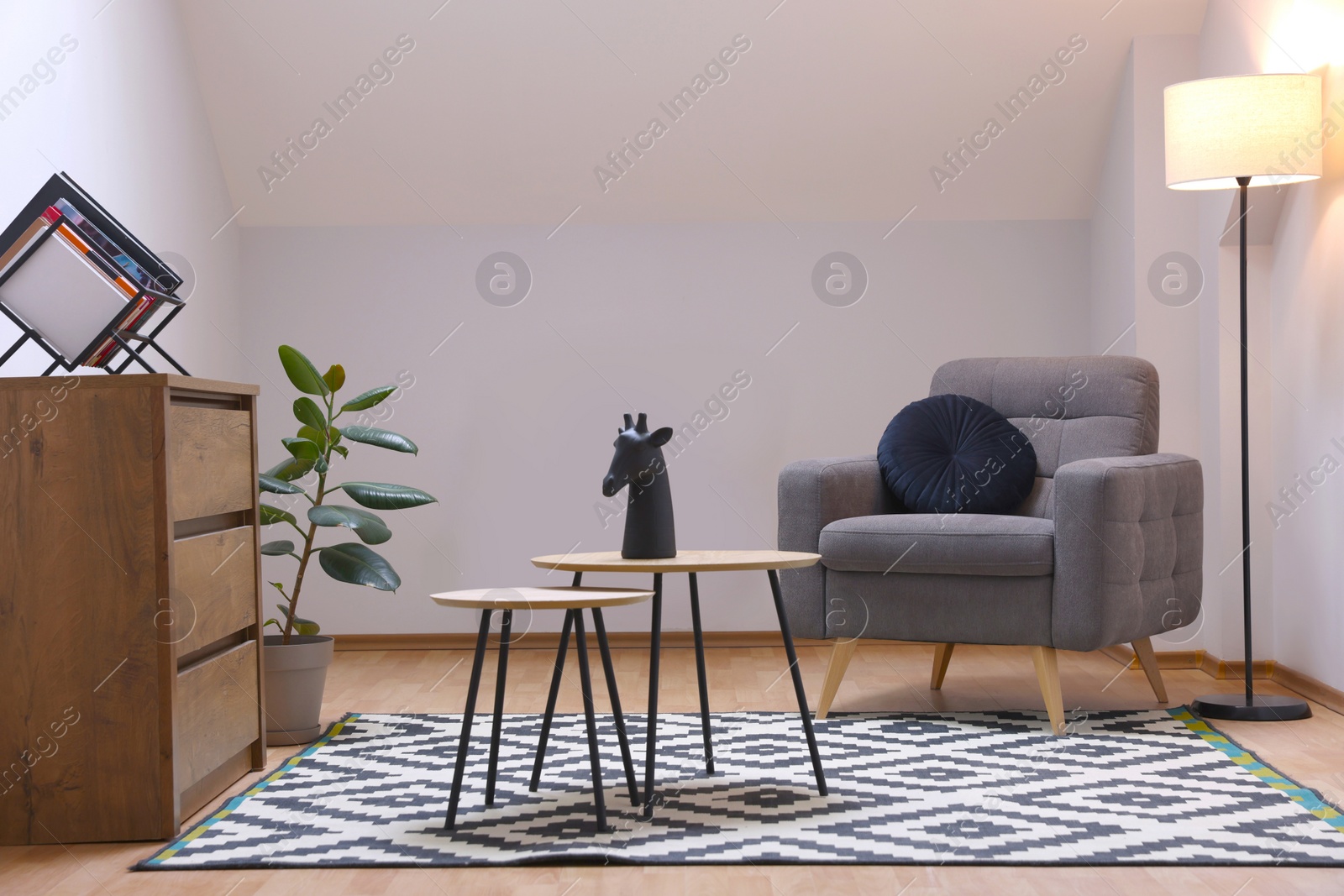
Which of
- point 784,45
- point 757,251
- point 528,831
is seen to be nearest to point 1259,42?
point 784,45

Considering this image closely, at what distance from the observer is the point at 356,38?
3738 millimetres

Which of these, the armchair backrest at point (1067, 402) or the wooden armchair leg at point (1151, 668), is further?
the armchair backrest at point (1067, 402)

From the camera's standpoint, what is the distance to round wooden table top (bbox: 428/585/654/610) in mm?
1990

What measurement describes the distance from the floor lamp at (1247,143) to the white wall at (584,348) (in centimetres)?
121

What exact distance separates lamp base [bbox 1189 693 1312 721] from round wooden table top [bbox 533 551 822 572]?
125 cm

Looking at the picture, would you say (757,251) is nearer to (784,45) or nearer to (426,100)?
(784,45)

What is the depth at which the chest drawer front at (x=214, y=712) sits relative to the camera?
2.12 meters

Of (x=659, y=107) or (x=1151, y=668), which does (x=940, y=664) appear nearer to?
(x=1151, y=668)

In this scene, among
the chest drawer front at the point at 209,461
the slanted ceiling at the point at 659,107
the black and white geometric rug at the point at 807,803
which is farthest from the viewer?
the slanted ceiling at the point at 659,107

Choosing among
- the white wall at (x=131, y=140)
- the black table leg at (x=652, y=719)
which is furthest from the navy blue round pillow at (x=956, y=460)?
the white wall at (x=131, y=140)

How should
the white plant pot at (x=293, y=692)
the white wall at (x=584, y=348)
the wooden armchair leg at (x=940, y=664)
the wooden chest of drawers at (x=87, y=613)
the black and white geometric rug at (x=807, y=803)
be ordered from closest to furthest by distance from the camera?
the black and white geometric rug at (x=807, y=803)
the wooden chest of drawers at (x=87, y=613)
the white plant pot at (x=293, y=692)
the wooden armchair leg at (x=940, y=664)
the white wall at (x=584, y=348)

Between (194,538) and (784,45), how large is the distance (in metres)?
2.41

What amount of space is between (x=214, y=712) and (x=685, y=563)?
3.09 feet

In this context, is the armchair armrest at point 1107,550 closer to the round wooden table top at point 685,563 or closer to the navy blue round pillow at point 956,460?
the navy blue round pillow at point 956,460
